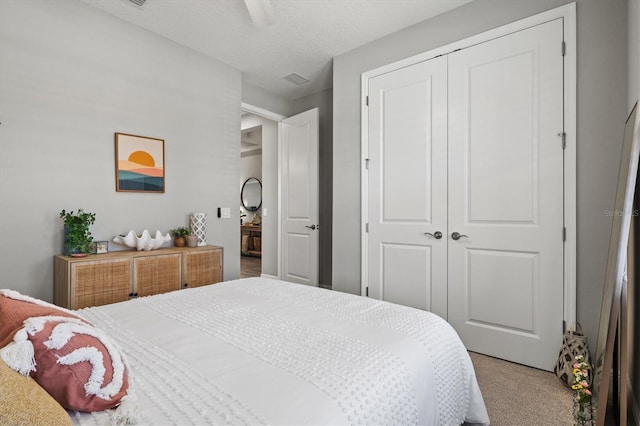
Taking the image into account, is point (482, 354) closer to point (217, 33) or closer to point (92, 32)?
point (217, 33)

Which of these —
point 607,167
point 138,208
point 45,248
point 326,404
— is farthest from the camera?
point 138,208

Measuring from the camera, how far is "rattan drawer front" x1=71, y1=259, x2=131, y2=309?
2.15m

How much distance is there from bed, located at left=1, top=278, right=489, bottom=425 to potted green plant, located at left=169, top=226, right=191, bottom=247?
1375 millimetres

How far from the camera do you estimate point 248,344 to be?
1.12m

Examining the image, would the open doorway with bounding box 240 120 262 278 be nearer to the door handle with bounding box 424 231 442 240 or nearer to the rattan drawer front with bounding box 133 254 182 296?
the rattan drawer front with bounding box 133 254 182 296

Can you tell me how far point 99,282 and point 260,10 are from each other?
2194mm

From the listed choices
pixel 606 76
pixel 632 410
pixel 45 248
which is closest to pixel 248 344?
pixel 632 410

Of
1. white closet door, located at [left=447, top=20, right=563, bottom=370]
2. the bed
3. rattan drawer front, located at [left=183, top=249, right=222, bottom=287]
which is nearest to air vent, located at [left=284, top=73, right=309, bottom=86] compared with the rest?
white closet door, located at [left=447, top=20, right=563, bottom=370]

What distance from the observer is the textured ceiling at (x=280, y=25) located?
2580 millimetres

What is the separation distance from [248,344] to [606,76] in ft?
8.74

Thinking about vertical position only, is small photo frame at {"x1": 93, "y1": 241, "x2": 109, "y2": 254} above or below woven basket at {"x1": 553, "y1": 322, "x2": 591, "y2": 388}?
above

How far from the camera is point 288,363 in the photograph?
3.22 feet

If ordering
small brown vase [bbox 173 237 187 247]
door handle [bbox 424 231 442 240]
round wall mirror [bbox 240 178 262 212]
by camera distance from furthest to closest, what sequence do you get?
1. round wall mirror [bbox 240 178 262 212]
2. small brown vase [bbox 173 237 187 247]
3. door handle [bbox 424 231 442 240]

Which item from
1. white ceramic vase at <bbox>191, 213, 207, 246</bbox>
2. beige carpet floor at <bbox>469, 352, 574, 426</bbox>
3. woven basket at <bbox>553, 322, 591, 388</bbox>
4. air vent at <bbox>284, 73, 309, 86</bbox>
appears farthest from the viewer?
air vent at <bbox>284, 73, 309, 86</bbox>
